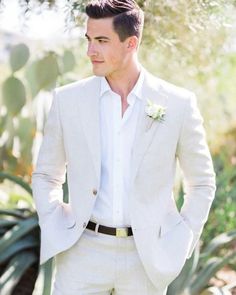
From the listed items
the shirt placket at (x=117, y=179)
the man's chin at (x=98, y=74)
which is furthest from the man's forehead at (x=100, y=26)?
the shirt placket at (x=117, y=179)

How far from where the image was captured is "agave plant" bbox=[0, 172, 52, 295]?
425 cm

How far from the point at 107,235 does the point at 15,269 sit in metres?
1.49

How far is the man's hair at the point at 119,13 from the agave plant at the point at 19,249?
1703 millimetres

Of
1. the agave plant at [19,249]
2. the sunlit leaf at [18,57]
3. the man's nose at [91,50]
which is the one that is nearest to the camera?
the man's nose at [91,50]

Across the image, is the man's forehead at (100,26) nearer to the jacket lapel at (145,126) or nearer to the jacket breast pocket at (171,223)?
the jacket lapel at (145,126)

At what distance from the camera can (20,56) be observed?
5.84 meters

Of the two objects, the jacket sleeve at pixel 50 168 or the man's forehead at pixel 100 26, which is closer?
the man's forehead at pixel 100 26

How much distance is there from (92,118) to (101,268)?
0.59 metres

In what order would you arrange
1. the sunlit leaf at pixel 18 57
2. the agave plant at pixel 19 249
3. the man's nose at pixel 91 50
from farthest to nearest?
the sunlit leaf at pixel 18 57, the agave plant at pixel 19 249, the man's nose at pixel 91 50

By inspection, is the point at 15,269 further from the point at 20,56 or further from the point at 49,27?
the point at 20,56

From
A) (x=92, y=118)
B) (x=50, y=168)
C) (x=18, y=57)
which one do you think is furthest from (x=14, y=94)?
(x=92, y=118)

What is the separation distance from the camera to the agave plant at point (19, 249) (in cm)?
425

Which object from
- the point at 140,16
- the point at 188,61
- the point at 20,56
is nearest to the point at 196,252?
the point at 188,61

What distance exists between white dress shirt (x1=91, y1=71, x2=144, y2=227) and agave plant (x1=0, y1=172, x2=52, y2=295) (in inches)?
50.1
